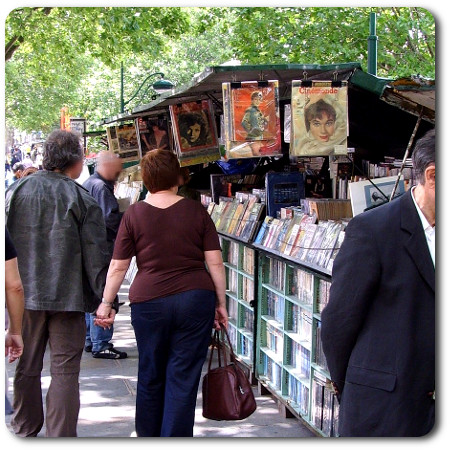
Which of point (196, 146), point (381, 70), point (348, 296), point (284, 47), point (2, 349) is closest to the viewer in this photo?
point (348, 296)

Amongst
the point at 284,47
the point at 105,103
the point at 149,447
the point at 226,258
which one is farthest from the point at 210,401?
the point at 105,103

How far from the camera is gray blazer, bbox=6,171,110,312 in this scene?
15.5 ft

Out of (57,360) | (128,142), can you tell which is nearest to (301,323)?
(57,360)

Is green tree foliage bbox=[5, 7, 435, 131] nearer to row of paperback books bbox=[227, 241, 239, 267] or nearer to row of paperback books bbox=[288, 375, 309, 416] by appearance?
row of paperback books bbox=[227, 241, 239, 267]

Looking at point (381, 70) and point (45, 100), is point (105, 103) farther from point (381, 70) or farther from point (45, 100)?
point (381, 70)

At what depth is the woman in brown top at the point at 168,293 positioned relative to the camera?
14.7 feet

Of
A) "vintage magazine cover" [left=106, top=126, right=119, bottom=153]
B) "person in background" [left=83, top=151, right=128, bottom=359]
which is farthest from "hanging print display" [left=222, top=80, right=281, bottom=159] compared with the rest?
"vintage magazine cover" [left=106, top=126, right=119, bottom=153]

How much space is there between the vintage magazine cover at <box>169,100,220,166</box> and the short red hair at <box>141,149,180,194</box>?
254cm

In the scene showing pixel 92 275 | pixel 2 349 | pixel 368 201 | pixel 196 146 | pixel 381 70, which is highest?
pixel 381 70

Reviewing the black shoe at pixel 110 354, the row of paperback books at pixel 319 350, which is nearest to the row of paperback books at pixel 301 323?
the row of paperback books at pixel 319 350

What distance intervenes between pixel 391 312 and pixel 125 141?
770 cm

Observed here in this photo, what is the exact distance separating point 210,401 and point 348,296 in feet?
6.64

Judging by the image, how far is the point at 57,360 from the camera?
15.6 ft

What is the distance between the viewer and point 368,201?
191 inches
